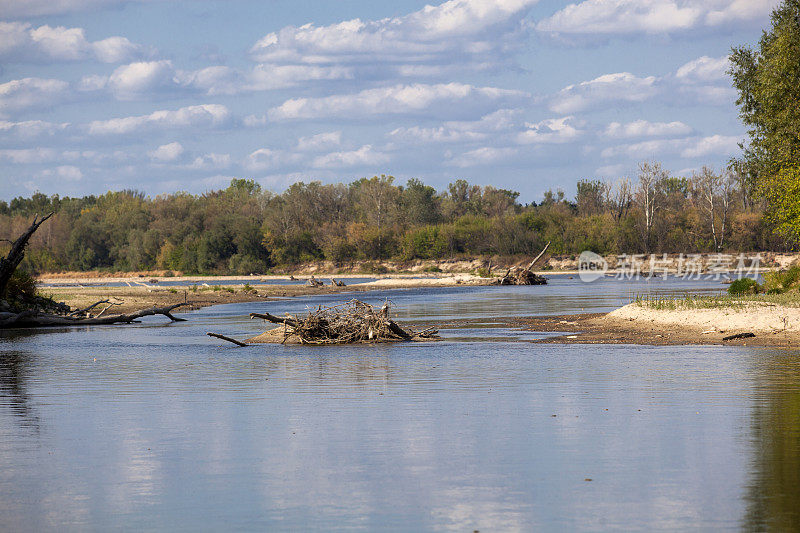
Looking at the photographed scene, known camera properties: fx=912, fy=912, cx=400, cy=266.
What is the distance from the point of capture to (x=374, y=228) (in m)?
133

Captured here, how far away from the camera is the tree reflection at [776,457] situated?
948 cm

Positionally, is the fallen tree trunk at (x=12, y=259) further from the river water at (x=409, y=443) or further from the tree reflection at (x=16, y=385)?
the river water at (x=409, y=443)

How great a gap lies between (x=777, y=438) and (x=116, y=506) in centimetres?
934

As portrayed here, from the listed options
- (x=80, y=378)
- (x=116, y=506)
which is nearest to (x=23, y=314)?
(x=80, y=378)

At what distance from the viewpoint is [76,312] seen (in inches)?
1764

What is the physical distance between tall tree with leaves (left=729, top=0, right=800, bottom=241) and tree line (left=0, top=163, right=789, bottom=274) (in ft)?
226

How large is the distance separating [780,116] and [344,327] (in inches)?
869

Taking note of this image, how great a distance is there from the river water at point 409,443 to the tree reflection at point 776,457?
0.13 feet

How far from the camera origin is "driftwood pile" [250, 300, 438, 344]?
1223 inches

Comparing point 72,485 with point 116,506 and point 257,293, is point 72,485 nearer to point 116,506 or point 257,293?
point 116,506

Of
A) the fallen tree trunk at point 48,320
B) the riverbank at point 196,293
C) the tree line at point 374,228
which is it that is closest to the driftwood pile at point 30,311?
the fallen tree trunk at point 48,320

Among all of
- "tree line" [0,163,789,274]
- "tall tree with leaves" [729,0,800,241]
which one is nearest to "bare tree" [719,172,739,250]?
"tree line" [0,163,789,274]

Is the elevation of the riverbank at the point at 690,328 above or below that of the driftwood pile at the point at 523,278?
below

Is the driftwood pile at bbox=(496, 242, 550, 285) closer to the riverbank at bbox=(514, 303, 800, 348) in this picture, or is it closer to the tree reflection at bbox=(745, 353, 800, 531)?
the riverbank at bbox=(514, 303, 800, 348)
